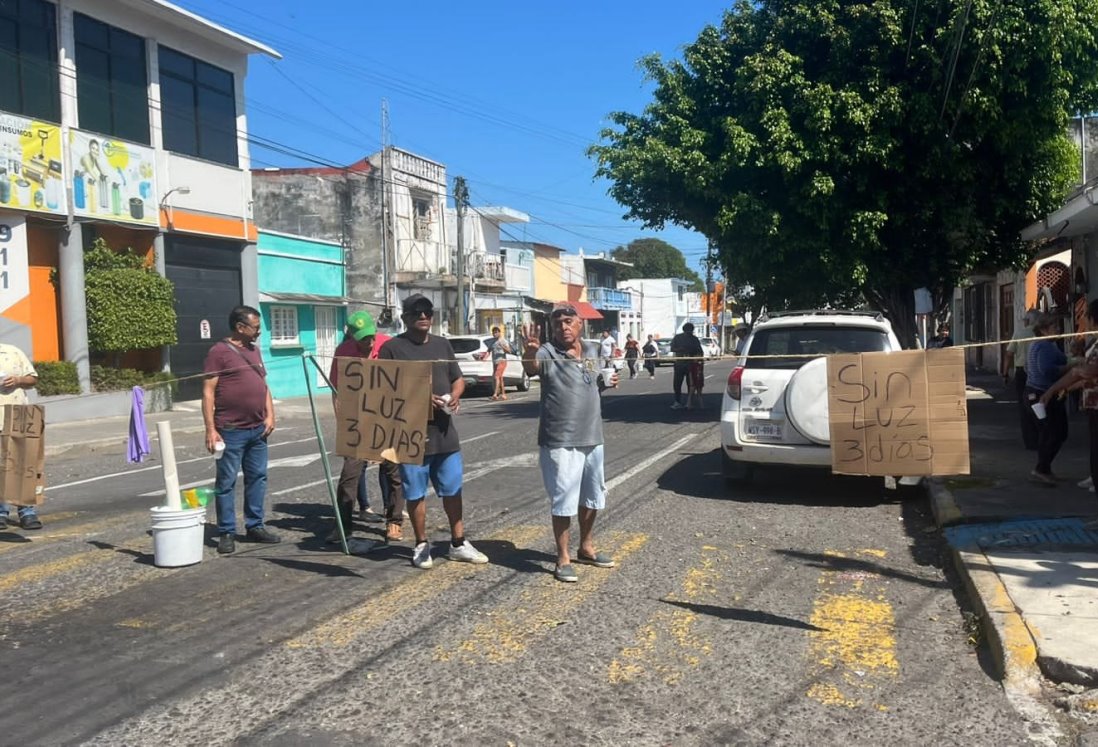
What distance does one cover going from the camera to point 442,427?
21.5 feet

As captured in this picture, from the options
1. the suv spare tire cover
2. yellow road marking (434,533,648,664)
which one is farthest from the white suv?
yellow road marking (434,533,648,664)

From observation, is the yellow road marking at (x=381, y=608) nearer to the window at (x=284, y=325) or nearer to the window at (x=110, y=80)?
the window at (x=110, y=80)

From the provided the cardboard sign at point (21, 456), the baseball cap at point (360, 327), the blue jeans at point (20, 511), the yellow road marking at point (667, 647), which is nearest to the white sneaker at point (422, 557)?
the yellow road marking at point (667, 647)

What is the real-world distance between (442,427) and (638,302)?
7220 cm

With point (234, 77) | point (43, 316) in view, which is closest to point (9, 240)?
point (43, 316)

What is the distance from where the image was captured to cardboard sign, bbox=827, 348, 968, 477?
569cm

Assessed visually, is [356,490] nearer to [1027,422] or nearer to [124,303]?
[1027,422]

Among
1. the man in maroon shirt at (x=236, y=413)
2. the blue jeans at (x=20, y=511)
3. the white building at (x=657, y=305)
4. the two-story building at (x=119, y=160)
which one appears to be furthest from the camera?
the white building at (x=657, y=305)

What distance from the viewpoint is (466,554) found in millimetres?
6738

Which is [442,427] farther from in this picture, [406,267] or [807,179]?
[406,267]

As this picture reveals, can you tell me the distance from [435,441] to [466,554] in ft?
2.78

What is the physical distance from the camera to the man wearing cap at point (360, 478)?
739cm

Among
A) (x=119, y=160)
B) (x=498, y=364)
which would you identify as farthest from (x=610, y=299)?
(x=119, y=160)

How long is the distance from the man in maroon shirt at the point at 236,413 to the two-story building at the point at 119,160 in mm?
13491
